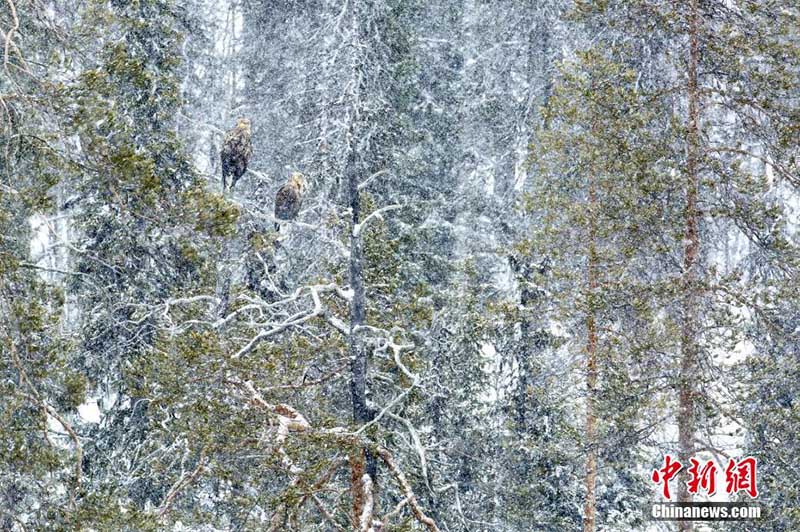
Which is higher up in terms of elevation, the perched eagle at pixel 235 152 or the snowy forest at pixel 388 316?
the perched eagle at pixel 235 152

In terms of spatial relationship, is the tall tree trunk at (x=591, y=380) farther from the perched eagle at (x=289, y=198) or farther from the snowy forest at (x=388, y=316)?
the perched eagle at (x=289, y=198)

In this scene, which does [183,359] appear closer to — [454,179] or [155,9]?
[155,9]

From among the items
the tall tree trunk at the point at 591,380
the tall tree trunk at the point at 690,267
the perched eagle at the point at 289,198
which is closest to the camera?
the tall tree trunk at the point at 690,267

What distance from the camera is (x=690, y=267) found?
942 centimetres

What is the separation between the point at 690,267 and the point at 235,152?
6.32 m

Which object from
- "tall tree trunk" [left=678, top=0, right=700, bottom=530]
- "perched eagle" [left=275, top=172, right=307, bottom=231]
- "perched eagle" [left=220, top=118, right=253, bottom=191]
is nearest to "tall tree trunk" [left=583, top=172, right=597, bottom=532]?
"tall tree trunk" [left=678, top=0, right=700, bottom=530]

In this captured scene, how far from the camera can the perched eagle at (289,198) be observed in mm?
12930

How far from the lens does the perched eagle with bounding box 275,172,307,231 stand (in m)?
12.9

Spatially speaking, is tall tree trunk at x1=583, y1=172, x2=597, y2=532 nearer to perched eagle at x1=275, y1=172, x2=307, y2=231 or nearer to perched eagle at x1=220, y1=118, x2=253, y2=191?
perched eagle at x1=275, y1=172, x2=307, y2=231

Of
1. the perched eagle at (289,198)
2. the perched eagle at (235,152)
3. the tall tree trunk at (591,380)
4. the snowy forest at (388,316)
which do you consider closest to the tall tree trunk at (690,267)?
the snowy forest at (388,316)

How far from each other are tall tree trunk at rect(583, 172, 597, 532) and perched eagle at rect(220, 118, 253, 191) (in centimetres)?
479

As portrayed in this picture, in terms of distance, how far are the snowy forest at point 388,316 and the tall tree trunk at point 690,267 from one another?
0.10 feet

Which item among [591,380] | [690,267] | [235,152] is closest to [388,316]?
[591,380]

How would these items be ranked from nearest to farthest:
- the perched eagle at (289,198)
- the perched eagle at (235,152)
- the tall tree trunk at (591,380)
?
the tall tree trunk at (591,380) < the perched eagle at (235,152) < the perched eagle at (289,198)
